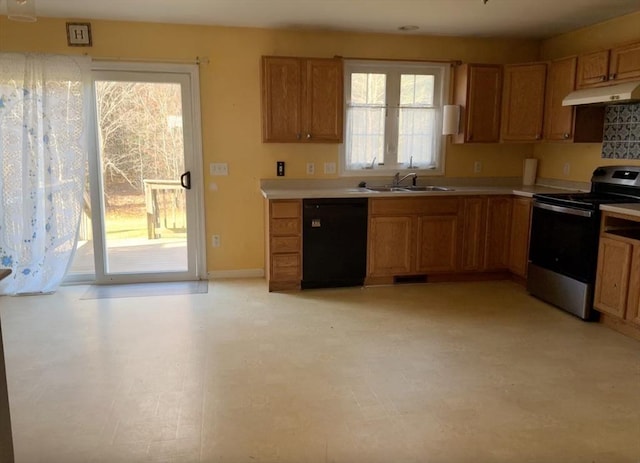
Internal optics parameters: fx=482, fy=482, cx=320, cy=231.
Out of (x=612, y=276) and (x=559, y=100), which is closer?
(x=612, y=276)

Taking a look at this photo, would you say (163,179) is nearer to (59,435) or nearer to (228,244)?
(228,244)

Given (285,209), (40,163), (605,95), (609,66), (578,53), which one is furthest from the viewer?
(578,53)

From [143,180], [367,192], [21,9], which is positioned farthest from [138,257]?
[21,9]

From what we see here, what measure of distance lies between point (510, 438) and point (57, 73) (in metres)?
4.35

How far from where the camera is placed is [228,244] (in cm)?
485

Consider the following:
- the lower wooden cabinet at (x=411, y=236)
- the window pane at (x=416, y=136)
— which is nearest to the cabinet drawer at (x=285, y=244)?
the lower wooden cabinet at (x=411, y=236)

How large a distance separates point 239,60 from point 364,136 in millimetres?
1426

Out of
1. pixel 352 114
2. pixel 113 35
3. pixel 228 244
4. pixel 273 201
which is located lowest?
pixel 228 244

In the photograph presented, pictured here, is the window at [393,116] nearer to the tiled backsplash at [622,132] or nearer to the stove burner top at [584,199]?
the stove burner top at [584,199]

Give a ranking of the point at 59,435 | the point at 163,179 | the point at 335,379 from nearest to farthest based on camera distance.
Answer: the point at 59,435 → the point at 335,379 → the point at 163,179

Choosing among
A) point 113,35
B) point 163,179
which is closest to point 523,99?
point 163,179

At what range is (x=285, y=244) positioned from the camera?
4391 millimetres

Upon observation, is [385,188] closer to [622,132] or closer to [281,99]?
[281,99]

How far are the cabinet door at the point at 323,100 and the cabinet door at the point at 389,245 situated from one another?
3.13 ft
